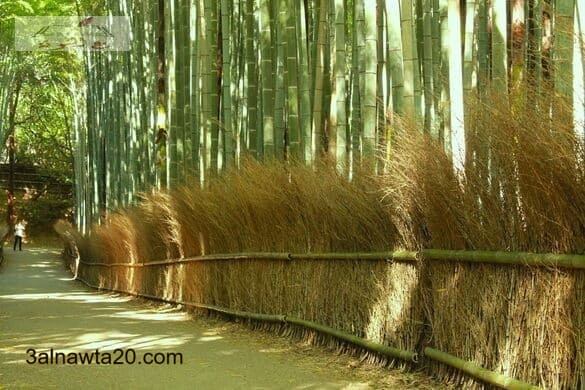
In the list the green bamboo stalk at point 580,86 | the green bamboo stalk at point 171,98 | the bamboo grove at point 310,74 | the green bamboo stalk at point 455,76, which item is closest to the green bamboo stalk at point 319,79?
the bamboo grove at point 310,74

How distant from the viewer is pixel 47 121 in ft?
124

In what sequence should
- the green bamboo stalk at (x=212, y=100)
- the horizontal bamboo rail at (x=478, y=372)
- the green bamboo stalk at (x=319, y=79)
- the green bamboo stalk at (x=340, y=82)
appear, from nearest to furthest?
the horizontal bamboo rail at (x=478, y=372), the green bamboo stalk at (x=340, y=82), the green bamboo stalk at (x=319, y=79), the green bamboo stalk at (x=212, y=100)

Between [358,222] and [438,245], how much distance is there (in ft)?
3.44

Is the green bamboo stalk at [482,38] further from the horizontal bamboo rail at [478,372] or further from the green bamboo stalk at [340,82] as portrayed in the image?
the horizontal bamboo rail at [478,372]

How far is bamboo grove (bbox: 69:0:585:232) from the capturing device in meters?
5.12

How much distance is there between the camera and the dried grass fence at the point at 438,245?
3.55m

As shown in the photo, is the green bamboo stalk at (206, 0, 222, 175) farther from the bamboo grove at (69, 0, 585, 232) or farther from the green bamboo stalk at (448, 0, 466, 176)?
the green bamboo stalk at (448, 0, 466, 176)

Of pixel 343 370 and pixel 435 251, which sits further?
pixel 343 370

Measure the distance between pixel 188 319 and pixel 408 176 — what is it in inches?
189

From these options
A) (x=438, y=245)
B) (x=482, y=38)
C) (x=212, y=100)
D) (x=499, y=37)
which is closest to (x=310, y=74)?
(x=212, y=100)

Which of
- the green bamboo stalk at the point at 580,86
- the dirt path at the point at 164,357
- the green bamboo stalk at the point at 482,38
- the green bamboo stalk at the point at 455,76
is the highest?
the green bamboo stalk at the point at 482,38

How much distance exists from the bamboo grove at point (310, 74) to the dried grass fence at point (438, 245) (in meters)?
0.16

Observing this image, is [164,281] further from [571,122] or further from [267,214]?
[571,122]

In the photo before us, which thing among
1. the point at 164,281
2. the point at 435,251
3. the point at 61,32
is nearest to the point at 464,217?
the point at 435,251
